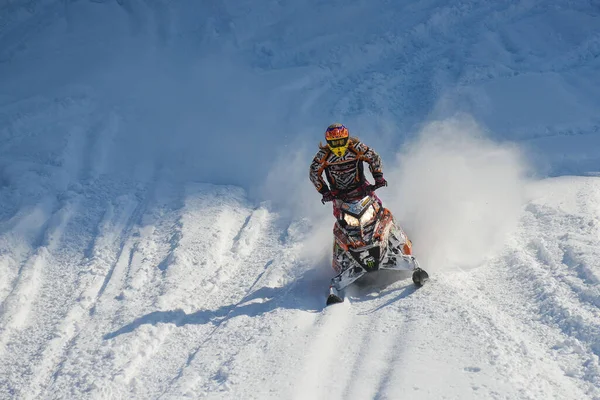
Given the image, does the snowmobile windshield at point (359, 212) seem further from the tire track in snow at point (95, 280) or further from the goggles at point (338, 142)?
the tire track in snow at point (95, 280)

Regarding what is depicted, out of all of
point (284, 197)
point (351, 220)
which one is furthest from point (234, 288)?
point (284, 197)

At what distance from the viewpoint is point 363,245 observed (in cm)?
925

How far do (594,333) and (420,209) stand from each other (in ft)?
13.8

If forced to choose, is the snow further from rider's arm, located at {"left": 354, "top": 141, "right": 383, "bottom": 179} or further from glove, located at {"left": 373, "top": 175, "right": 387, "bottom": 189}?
rider's arm, located at {"left": 354, "top": 141, "right": 383, "bottom": 179}

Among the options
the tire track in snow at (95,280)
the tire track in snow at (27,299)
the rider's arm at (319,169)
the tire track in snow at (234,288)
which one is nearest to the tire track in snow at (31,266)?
the tire track in snow at (27,299)

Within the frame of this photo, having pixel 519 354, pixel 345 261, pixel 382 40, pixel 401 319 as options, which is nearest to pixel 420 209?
pixel 345 261

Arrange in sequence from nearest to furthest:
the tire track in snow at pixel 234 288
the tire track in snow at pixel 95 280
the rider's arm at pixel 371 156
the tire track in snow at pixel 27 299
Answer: the tire track in snow at pixel 234 288
the tire track in snow at pixel 95 280
the tire track in snow at pixel 27 299
the rider's arm at pixel 371 156

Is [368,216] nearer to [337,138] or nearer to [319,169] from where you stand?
[319,169]

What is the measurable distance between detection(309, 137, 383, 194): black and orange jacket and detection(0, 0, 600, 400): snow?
1322mm

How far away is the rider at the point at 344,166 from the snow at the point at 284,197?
128 centimetres

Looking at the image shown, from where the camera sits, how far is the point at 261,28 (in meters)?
18.2

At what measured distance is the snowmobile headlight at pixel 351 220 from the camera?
9383mm

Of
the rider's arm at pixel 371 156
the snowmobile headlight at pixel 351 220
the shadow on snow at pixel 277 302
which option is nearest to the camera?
the shadow on snow at pixel 277 302

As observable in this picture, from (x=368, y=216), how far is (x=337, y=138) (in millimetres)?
1160
